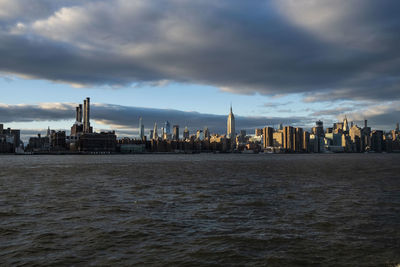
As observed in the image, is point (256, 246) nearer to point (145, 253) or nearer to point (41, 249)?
point (145, 253)

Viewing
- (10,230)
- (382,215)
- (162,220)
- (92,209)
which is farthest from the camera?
(92,209)

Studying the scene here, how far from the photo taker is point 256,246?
18.5 m

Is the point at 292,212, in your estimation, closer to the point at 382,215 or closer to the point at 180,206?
the point at 382,215

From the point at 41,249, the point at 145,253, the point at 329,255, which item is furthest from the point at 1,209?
the point at 329,255

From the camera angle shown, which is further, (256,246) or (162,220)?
(162,220)

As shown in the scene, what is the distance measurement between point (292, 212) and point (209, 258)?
1410 centimetres

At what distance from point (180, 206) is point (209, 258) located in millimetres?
15216

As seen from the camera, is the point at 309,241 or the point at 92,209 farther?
the point at 92,209

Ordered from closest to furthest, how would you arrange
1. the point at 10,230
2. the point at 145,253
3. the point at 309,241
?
the point at 145,253 → the point at 309,241 → the point at 10,230

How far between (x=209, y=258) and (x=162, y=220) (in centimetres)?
925

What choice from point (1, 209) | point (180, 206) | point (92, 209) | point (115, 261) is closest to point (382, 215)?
point (180, 206)

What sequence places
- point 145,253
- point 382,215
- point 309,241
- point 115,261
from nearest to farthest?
point 115,261
point 145,253
point 309,241
point 382,215

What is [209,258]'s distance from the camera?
55.2ft

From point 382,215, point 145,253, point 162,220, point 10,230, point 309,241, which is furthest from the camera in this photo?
point 382,215
